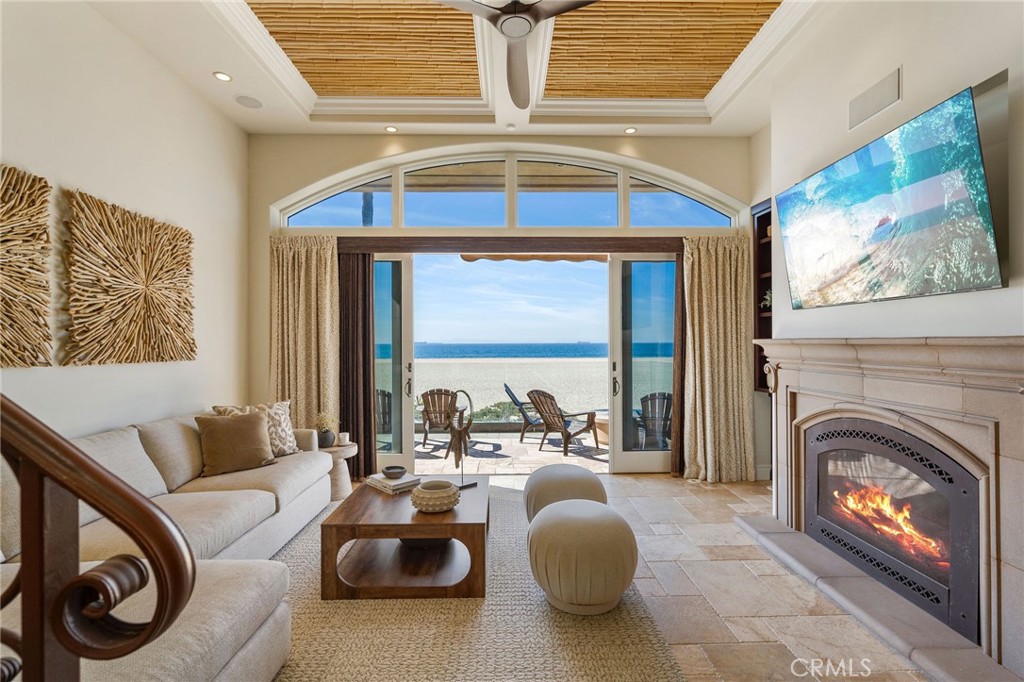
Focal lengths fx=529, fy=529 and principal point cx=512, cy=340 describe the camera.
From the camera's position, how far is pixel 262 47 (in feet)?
11.4

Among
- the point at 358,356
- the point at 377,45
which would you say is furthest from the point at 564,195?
the point at 358,356

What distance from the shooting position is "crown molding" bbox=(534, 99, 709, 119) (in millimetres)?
4426

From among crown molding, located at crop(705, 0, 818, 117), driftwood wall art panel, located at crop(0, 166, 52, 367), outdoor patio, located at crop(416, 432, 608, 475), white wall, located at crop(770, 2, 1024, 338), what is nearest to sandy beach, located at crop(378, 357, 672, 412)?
outdoor patio, located at crop(416, 432, 608, 475)

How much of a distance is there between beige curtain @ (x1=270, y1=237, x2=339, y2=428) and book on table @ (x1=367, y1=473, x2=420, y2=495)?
166 centimetres

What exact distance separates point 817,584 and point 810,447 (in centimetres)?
92

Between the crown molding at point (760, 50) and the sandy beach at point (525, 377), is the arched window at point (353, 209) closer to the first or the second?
Answer: the crown molding at point (760, 50)

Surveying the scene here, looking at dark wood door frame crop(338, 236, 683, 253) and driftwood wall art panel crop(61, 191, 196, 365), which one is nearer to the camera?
driftwood wall art panel crop(61, 191, 196, 365)

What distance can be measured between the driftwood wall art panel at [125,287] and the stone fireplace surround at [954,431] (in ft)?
13.3

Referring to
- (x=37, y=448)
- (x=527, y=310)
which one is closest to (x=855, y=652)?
(x=37, y=448)

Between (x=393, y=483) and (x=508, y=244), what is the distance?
2559mm

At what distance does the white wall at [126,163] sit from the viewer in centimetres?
258

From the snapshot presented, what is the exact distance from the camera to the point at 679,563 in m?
3.05

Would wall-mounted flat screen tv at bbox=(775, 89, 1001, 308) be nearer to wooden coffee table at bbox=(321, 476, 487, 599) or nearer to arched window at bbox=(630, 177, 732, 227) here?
arched window at bbox=(630, 177, 732, 227)

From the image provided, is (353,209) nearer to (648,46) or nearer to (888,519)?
(648,46)
